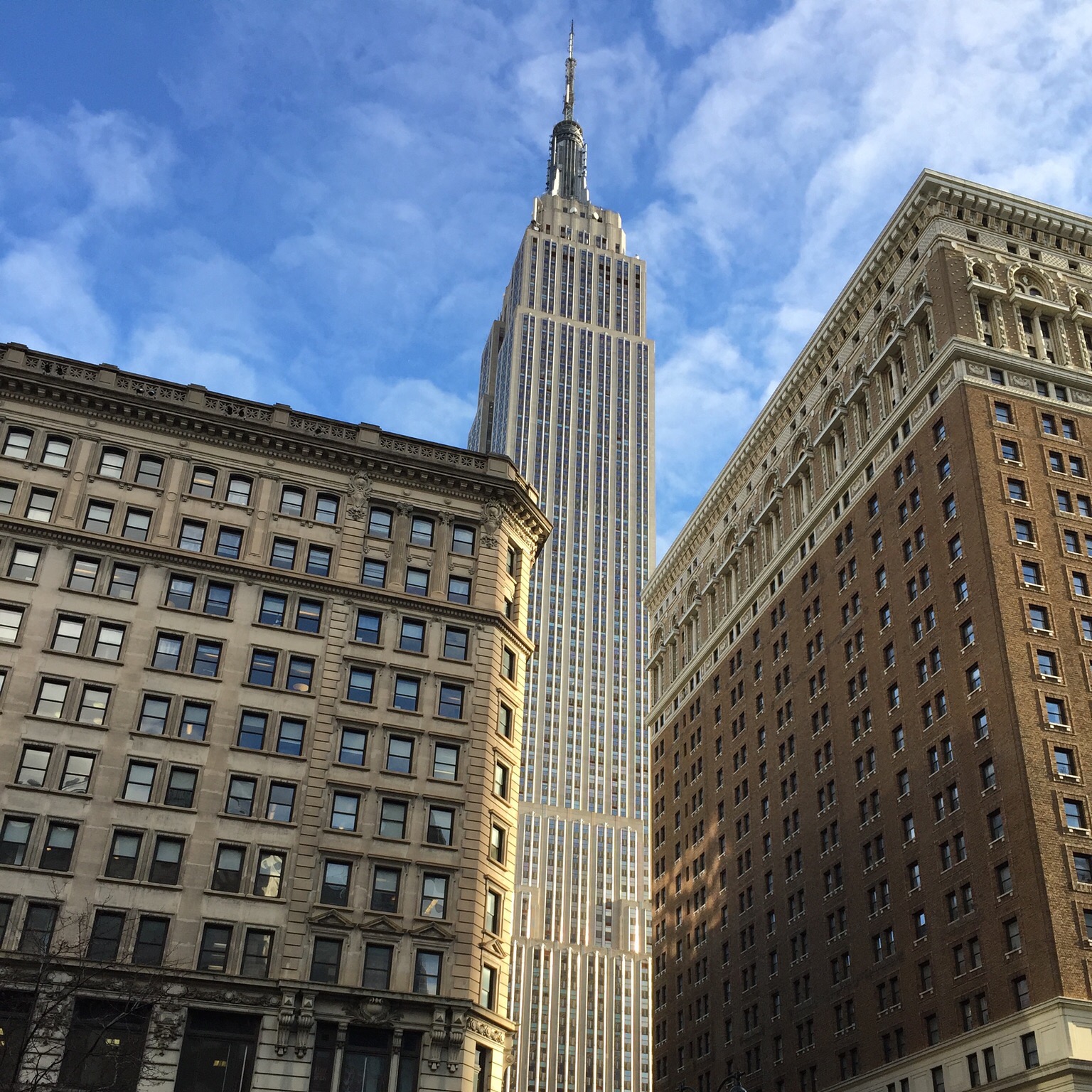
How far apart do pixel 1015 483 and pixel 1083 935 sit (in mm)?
28490

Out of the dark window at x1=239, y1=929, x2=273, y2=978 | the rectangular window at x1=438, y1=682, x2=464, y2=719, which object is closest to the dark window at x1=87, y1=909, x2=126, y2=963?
the dark window at x1=239, y1=929, x2=273, y2=978

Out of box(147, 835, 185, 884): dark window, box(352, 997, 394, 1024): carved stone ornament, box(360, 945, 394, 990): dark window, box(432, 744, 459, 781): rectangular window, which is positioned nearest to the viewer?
box(352, 997, 394, 1024): carved stone ornament

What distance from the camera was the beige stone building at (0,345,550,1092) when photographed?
5303 centimetres

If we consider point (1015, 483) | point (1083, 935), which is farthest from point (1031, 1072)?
Answer: point (1015, 483)

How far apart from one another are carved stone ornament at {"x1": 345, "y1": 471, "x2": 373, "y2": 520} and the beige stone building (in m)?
0.13

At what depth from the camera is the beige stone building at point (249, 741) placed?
53031 millimetres

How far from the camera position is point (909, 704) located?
266 ft

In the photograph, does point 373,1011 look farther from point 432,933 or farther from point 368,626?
point 368,626

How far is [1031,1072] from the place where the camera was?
61500 millimetres

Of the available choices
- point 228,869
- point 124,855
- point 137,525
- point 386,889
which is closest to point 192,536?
point 137,525

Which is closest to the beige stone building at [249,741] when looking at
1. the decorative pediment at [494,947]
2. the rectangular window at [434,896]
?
the rectangular window at [434,896]

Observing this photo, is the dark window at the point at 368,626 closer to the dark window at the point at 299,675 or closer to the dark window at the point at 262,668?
the dark window at the point at 299,675

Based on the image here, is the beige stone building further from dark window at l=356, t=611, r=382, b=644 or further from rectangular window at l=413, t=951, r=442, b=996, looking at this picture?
dark window at l=356, t=611, r=382, b=644

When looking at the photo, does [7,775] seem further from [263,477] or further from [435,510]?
[435,510]
